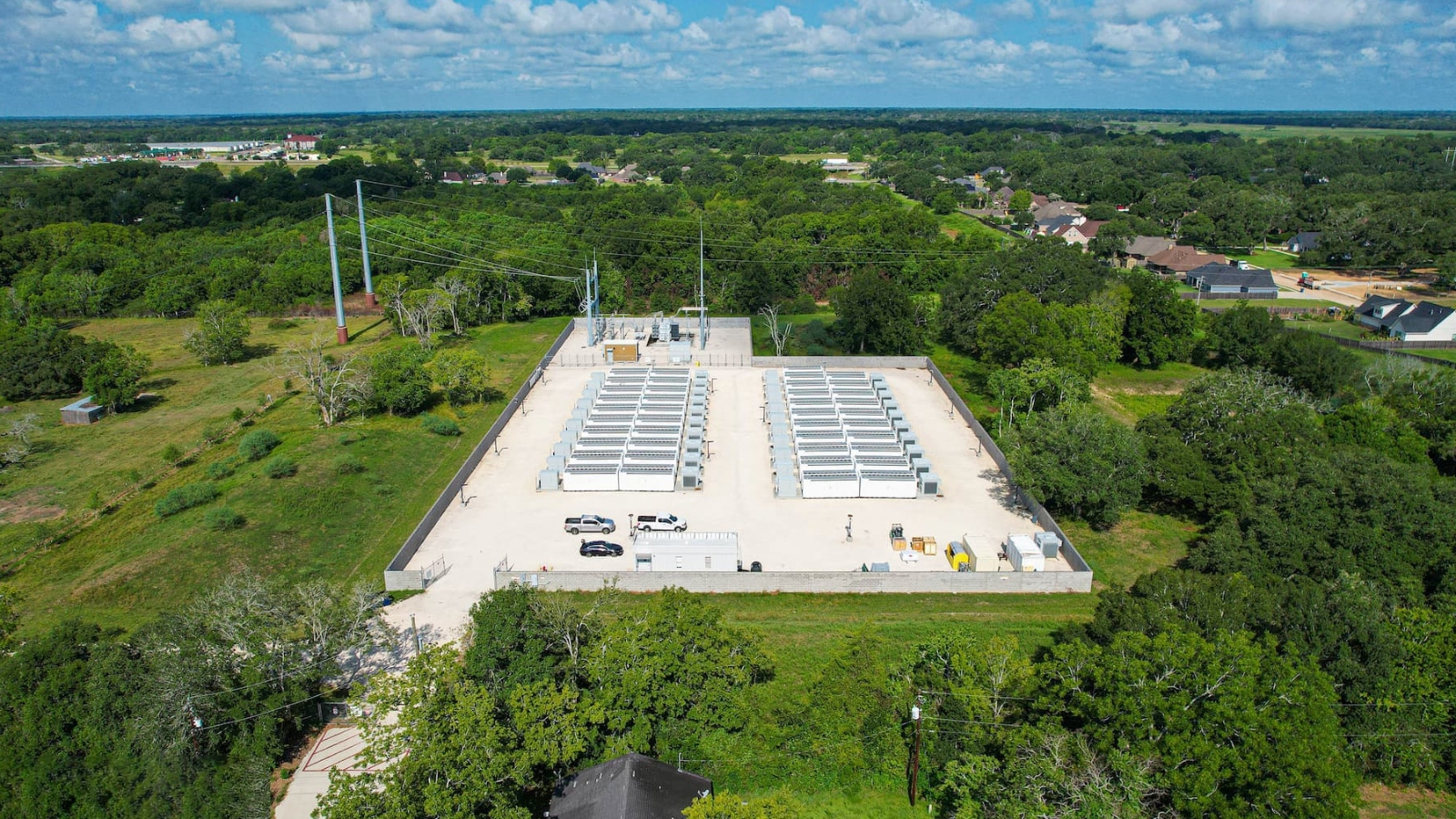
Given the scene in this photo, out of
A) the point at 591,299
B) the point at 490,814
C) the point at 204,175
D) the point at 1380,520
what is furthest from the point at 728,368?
the point at 204,175

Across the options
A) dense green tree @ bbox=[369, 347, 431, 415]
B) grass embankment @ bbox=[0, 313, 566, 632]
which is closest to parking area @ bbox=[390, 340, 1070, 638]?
grass embankment @ bbox=[0, 313, 566, 632]

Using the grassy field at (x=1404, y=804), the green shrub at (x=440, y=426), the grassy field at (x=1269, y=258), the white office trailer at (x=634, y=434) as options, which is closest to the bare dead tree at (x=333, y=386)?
the green shrub at (x=440, y=426)

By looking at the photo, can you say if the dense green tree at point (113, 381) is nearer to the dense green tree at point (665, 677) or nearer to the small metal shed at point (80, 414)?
the small metal shed at point (80, 414)

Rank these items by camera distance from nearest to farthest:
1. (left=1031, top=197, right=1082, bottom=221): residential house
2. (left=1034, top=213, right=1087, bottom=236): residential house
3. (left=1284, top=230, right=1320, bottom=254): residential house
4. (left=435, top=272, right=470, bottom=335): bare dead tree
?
1. (left=435, top=272, right=470, bottom=335): bare dead tree
2. (left=1284, top=230, right=1320, bottom=254): residential house
3. (left=1034, top=213, right=1087, bottom=236): residential house
4. (left=1031, top=197, right=1082, bottom=221): residential house

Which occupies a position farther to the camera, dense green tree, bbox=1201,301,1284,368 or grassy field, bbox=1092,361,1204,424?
dense green tree, bbox=1201,301,1284,368

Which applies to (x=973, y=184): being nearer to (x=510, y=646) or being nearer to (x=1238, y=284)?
(x=1238, y=284)

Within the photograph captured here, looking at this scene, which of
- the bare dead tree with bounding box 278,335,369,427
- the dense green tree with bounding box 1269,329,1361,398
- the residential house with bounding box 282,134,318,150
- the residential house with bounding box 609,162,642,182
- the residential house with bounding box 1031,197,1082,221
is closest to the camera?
the bare dead tree with bounding box 278,335,369,427

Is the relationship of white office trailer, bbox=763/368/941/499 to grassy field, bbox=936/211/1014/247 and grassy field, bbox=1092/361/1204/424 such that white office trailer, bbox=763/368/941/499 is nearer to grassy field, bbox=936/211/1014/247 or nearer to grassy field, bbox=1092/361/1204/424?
grassy field, bbox=1092/361/1204/424

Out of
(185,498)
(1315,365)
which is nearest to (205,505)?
(185,498)
